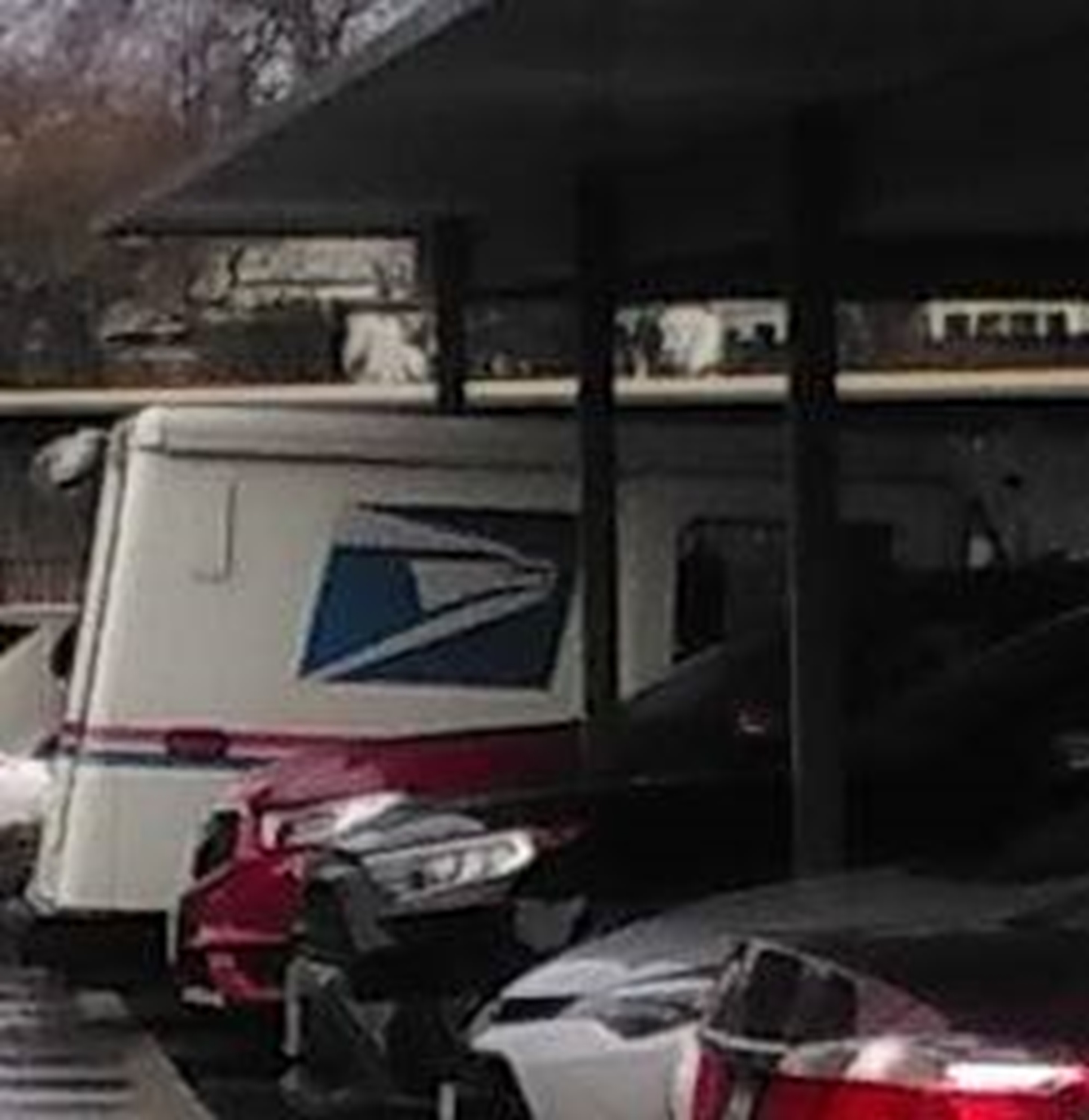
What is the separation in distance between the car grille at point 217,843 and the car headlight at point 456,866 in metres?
2.33

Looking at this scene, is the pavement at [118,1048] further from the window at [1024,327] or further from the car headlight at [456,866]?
the window at [1024,327]

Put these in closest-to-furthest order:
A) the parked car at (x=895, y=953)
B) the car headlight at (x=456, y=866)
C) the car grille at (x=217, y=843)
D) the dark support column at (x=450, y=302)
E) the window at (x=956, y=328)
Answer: the parked car at (x=895, y=953) → the car headlight at (x=456, y=866) → the car grille at (x=217, y=843) → the dark support column at (x=450, y=302) → the window at (x=956, y=328)

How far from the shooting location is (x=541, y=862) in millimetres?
10281

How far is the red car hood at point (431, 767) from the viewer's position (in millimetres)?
11898

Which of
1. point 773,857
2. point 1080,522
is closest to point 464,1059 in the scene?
point 773,857

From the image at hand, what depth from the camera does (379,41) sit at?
11.3m

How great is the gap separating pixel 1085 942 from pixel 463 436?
9.48m

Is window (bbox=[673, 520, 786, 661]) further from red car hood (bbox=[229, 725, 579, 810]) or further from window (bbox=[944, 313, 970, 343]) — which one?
window (bbox=[944, 313, 970, 343])

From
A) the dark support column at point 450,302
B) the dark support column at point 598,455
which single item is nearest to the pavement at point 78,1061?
the dark support column at point 598,455

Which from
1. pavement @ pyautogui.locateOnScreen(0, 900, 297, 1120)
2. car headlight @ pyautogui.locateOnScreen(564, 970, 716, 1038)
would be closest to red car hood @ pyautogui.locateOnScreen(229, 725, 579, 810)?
pavement @ pyautogui.locateOnScreen(0, 900, 297, 1120)

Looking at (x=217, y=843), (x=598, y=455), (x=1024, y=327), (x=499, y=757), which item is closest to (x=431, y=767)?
(x=499, y=757)

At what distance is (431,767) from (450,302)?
6561 millimetres

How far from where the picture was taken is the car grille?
12.9 m

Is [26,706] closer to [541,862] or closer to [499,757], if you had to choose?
[499,757]
